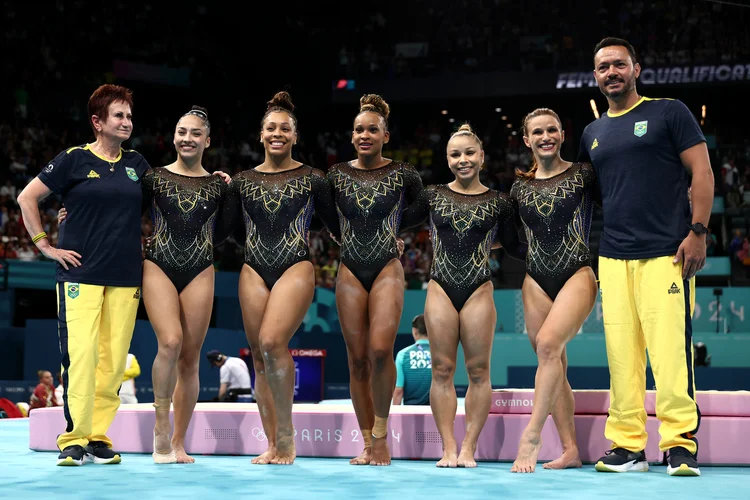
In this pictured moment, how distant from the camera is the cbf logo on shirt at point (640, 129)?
4661 mm

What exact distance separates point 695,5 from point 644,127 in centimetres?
1826

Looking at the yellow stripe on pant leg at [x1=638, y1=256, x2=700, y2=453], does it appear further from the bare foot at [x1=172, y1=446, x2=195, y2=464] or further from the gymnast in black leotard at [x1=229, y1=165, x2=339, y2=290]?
the bare foot at [x1=172, y1=446, x2=195, y2=464]

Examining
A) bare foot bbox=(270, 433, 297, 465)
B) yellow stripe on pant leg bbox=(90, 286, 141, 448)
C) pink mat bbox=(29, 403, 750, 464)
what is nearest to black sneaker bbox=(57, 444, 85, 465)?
yellow stripe on pant leg bbox=(90, 286, 141, 448)

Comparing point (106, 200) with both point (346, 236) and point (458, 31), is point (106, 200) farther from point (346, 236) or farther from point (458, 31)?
point (458, 31)

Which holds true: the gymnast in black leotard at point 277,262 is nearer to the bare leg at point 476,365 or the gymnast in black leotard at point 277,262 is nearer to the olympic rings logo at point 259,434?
the olympic rings logo at point 259,434

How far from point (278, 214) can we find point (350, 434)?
1499 millimetres

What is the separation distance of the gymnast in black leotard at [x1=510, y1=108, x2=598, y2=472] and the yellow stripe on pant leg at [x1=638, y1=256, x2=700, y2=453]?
1.38 feet

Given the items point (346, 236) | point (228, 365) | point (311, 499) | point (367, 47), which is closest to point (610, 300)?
point (346, 236)

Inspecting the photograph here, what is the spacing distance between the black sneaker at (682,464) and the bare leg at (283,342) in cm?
207

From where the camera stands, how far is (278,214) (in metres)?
5.01

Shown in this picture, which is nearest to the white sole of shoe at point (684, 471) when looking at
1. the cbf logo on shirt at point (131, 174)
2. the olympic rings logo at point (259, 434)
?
the olympic rings logo at point (259, 434)

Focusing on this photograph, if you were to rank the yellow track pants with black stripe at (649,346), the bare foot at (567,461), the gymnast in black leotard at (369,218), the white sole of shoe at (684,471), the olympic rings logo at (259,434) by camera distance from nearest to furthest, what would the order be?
1. the white sole of shoe at (684,471)
2. the yellow track pants with black stripe at (649,346)
3. the bare foot at (567,461)
4. the gymnast in black leotard at (369,218)
5. the olympic rings logo at (259,434)

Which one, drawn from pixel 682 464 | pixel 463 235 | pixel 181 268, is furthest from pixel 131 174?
pixel 682 464

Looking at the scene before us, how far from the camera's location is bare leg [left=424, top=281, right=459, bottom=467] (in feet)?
16.0
